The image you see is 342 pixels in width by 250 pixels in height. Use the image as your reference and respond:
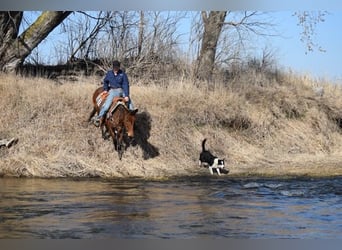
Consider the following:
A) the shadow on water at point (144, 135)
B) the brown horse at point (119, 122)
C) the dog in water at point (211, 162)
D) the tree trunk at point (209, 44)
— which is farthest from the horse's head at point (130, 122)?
the tree trunk at point (209, 44)

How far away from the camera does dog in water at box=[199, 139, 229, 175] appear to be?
863cm

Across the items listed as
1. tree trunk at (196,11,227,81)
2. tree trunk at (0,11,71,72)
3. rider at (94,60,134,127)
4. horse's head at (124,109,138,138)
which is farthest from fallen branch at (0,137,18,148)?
tree trunk at (196,11,227,81)

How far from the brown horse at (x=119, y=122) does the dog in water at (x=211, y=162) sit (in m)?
0.98

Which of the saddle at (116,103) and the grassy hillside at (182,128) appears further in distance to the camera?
the grassy hillside at (182,128)

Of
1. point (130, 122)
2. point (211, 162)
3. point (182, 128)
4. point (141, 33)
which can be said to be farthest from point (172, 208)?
point (141, 33)

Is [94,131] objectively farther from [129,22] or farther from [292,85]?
[292,85]

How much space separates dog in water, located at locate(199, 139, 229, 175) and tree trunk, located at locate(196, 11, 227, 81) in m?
1.87

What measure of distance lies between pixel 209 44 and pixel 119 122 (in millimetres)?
2584

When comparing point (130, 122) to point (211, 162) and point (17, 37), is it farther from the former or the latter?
point (17, 37)

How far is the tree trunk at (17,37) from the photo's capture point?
10.1 m

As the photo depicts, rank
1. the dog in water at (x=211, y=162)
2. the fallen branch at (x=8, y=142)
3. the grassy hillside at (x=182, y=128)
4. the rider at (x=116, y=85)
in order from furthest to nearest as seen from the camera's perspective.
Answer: the fallen branch at (x=8, y=142), the grassy hillside at (x=182, y=128), the dog in water at (x=211, y=162), the rider at (x=116, y=85)

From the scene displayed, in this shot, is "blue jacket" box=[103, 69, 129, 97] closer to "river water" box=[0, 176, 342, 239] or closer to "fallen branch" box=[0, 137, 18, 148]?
"river water" box=[0, 176, 342, 239]

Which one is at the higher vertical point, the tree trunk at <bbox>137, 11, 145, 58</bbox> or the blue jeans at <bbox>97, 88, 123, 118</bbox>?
the tree trunk at <bbox>137, 11, 145, 58</bbox>

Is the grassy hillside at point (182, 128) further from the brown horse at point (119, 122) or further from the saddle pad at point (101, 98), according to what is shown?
the saddle pad at point (101, 98)
